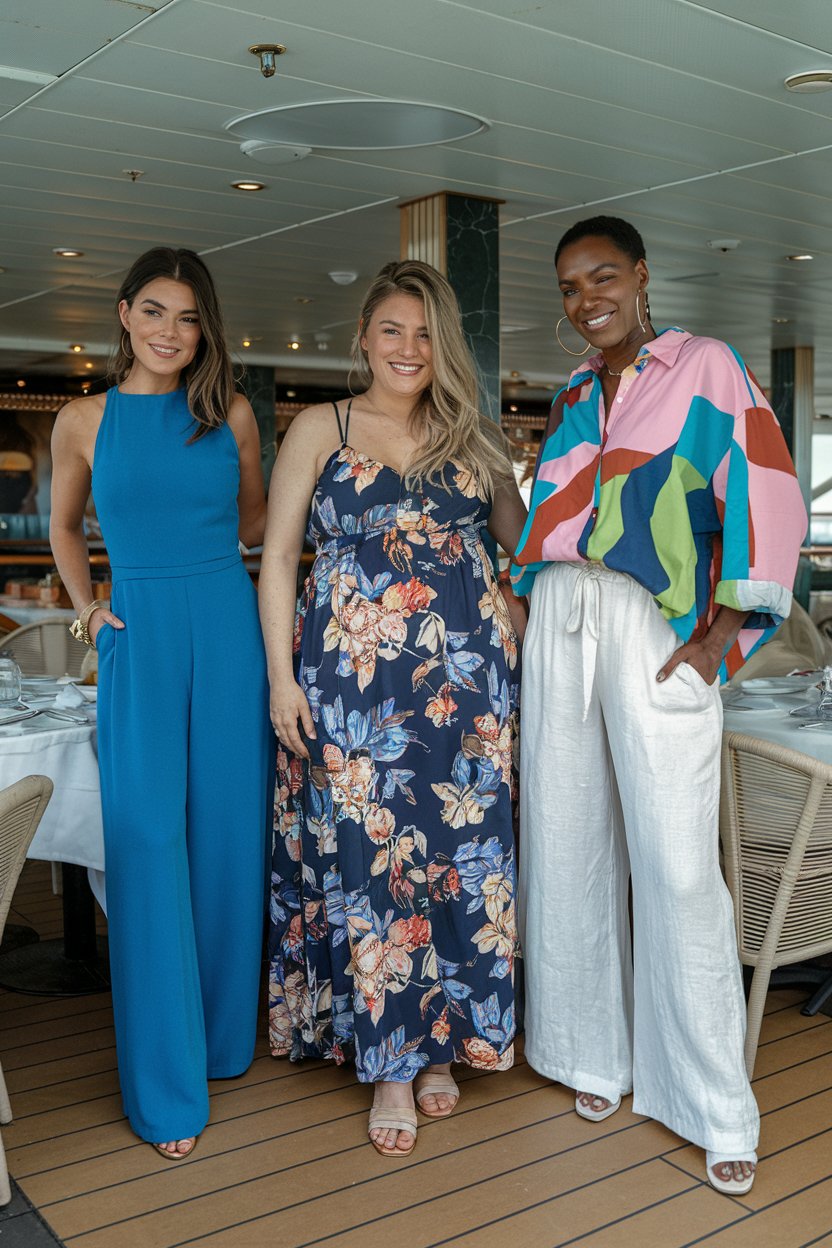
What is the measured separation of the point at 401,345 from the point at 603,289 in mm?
475

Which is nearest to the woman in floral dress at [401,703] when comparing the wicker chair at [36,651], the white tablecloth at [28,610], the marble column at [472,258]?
the wicker chair at [36,651]

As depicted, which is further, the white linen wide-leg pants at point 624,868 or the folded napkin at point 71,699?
the folded napkin at point 71,699

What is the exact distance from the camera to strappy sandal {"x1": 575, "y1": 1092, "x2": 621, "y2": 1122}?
113 inches

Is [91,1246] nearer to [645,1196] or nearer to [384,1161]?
[384,1161]

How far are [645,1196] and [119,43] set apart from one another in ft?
11.4

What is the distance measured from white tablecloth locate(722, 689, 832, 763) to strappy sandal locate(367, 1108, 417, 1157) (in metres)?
1.24

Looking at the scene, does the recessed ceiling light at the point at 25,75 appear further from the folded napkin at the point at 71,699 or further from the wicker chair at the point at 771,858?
the wicker chair at the point at 771,858

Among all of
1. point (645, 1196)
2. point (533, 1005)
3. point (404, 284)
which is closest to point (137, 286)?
point (404, 284)

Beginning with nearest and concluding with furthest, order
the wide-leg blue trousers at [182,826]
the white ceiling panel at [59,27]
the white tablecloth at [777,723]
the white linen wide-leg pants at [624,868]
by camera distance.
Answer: the white linen wide-leg pants at [624,868], the wide-leg blue trousers at [182,826], the white tablecloth at [777,723], the white ceiling panel at [59,27]

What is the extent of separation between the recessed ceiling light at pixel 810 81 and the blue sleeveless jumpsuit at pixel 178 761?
2495mm

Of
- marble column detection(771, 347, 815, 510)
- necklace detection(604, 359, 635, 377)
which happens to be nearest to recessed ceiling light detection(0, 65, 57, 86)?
Answer: necklace detection(604, 359, 635, 377)

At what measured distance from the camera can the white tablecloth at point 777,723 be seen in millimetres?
3205

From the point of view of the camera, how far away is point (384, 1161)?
2.71 metres

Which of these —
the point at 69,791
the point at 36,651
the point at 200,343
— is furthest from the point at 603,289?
the point at 36,651
